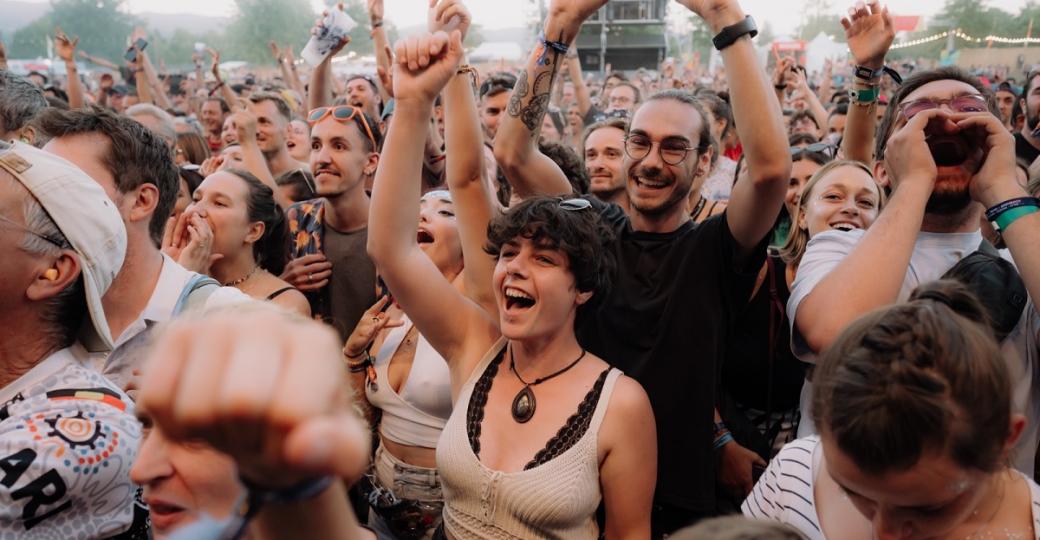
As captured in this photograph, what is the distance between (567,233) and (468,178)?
1.59 feet

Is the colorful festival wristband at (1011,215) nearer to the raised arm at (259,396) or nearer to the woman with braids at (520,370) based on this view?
the woman with braids at (520,370)

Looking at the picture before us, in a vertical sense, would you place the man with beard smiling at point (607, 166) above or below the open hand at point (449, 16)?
below

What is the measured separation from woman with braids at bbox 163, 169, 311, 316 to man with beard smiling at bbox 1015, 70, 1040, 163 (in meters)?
4.67

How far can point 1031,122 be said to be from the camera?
4.96m

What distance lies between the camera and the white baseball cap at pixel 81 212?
1.59 m

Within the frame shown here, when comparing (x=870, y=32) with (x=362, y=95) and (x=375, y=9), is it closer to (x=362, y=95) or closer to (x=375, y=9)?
(x=375, y=9)

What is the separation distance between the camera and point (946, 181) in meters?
2.16

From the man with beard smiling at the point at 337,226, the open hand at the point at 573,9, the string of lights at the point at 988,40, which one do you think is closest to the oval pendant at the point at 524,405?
the open hand at the point at 573,9

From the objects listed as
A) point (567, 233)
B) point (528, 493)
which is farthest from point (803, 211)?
point (528, 493)

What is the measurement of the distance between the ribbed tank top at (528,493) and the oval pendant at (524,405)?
16 centimetres

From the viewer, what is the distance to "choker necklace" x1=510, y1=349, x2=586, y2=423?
2.08 metres

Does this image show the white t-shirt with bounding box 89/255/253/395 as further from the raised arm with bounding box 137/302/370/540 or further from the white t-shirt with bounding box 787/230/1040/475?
the white t-shirt with bounding box 787/230/1040/475

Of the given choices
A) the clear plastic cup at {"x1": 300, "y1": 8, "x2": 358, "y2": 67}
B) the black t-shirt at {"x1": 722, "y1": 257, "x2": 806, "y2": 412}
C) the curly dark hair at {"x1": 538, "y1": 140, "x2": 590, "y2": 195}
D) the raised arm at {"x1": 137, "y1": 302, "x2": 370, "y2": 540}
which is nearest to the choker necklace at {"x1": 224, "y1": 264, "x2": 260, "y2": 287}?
the curly dark hair at {"x1": 538, "y1": 140, "x2": 590, "y2": 195}

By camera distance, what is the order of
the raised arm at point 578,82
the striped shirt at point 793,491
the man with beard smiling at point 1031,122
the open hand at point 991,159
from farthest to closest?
the raised arm at point 578,82 < the man with beard smiling at point 1031,122 < the open hand at point 991,159 < the striped shirt at point 793,491
